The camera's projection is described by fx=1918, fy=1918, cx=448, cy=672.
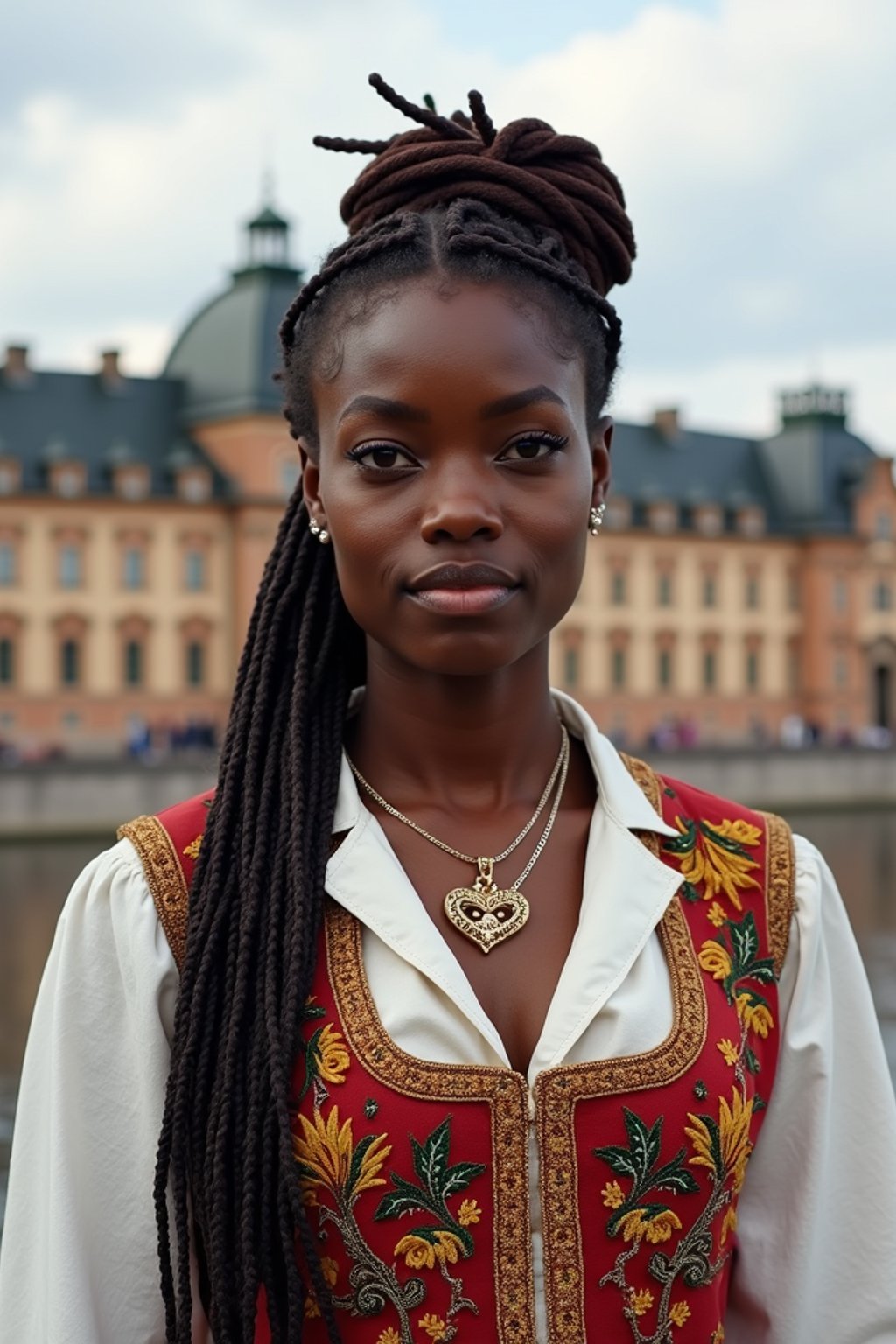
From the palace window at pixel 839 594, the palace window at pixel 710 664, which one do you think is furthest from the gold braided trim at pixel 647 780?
the palace window at pixel 839 594

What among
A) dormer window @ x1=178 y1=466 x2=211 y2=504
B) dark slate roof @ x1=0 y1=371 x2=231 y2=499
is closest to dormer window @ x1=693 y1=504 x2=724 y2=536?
dark slate roof @ x1=0 y1=371 x2=231 y2=499

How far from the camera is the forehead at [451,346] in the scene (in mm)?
1964

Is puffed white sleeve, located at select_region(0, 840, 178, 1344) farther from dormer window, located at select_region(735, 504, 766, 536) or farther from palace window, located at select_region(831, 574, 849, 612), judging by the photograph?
palace window, located at select_region(831, 574, 849, 612)

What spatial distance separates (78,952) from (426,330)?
734 millimetres

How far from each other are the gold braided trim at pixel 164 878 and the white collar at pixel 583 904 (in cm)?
16

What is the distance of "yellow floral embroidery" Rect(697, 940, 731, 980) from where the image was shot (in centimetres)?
211

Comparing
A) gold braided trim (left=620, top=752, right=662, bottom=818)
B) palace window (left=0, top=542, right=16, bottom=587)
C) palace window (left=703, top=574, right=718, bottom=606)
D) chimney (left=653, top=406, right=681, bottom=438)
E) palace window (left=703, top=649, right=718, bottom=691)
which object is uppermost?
chimney (left=653, top=406, right=681, bottom=438)

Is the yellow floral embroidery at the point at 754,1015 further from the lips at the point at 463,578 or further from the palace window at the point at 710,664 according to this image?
the palace window at the point at 710,664

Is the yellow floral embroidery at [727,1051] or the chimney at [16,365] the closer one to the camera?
the yellow floral embroidery at [727,1051]

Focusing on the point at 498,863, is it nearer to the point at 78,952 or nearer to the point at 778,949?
the point at 778,949

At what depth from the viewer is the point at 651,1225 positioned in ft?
6.49

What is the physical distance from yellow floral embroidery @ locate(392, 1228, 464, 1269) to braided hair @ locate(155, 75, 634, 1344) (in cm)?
9

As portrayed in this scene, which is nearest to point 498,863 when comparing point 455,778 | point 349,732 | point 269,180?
point 455,778

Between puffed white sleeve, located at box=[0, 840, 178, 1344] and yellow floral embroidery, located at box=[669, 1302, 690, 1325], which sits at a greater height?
puffed white sleeve, located at box=[0, 840, 178, 1344]
